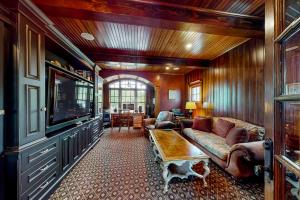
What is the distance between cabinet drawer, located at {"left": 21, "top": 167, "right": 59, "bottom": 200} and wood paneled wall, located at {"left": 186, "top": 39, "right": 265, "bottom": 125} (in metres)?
3.74

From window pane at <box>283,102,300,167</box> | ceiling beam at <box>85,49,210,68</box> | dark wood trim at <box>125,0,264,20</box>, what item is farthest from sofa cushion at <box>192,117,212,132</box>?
window pane at <box>283,102,300,167</box>

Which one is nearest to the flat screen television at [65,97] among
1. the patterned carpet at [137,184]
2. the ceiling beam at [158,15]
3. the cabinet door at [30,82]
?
the cabinet door at [30,82]

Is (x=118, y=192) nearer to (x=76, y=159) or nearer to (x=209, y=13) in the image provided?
(x=76, y=159)

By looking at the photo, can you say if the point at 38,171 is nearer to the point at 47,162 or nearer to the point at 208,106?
the point at 47,162

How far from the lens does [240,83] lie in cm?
346

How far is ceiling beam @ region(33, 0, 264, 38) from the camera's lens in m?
1.79

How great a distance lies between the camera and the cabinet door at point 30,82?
1.49m

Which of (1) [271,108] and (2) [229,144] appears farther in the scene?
(2) [229,144]

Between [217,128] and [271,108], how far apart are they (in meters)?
3.14

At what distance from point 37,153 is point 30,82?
0.83 meters

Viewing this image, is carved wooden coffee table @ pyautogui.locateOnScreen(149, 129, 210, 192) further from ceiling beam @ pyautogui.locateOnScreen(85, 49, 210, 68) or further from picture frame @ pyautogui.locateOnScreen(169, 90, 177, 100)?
picture frame @ pyautogui.locateOnScreen(169, 90, 177, 100)

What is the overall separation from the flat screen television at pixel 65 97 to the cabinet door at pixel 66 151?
0.31 metres

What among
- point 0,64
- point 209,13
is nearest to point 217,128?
point 209,13

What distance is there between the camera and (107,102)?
7168 mm
